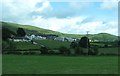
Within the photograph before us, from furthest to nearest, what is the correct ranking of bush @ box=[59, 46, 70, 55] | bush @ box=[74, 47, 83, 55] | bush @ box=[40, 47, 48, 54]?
bush @ box=[74, 47, 83, 55] < bush @ box=[59, 46, 70, 55] < bush @ box=[40, 47, 48, 54]

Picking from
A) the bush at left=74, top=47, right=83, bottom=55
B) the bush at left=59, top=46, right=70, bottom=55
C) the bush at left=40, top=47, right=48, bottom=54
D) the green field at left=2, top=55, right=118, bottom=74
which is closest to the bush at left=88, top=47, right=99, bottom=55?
the bush at left=74, top=47, right=83, bottom=55

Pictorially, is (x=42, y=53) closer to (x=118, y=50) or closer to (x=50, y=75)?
(x=118, y=50)

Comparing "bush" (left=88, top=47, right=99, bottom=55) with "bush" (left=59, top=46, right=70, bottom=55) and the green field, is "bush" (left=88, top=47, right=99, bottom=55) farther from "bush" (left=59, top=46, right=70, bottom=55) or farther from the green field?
the green field

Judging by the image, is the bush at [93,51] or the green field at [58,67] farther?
the bush at [93,51]

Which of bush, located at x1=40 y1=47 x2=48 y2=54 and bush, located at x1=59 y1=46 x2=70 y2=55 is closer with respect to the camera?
bush, located at x1=40 y1=47 x2=48 y2=54

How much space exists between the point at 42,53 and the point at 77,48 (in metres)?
9.46

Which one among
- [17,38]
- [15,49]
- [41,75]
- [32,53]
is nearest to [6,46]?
[15,49]

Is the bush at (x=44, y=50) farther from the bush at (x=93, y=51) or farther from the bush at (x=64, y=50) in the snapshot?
the bush at (x=93, y=51)

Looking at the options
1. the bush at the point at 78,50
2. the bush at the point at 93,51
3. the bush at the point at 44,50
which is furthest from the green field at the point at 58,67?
the bush at the point at 93,51

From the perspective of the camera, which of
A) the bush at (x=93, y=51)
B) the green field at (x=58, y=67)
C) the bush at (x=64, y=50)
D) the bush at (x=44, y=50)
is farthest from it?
the bush at (x=93, y=51)

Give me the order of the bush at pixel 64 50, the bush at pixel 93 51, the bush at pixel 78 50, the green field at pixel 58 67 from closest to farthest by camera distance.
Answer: the green field at pixel 58 67, the bush at pixel 64 50, the bush at pixel 93 51, the bush at pixel 78 50

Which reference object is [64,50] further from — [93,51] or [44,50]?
[93,51]

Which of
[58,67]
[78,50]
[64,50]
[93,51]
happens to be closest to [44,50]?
[64,50]

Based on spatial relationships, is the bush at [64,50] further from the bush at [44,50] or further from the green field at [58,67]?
the green field at [58,67]
